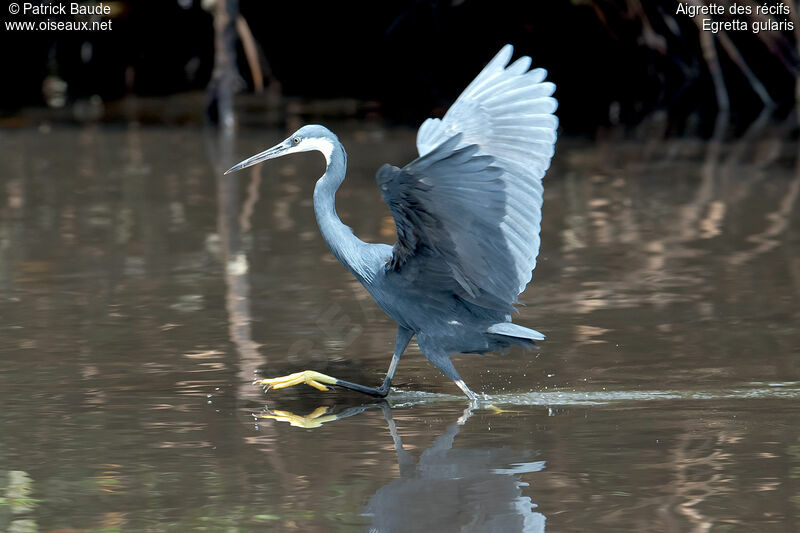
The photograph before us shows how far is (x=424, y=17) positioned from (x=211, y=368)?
15170 mm

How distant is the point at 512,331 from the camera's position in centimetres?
586

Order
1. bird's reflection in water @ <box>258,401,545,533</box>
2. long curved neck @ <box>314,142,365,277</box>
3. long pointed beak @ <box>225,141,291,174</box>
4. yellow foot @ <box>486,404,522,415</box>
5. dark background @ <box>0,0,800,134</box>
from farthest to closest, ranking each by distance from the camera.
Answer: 1. dark background @ <box>0,0,800,134</box>
2. long pointed beak @ <box>225,141,291,174</box>
3. long curved neck @ <box>314,142,365,277</box>
4. yellow foot @ <box>486,404,522,415</box>
5. bird's reflection in water @ <box>258,401,545,533</box>

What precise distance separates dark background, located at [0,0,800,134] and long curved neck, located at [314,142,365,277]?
9.88 meters

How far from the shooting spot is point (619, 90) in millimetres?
19078

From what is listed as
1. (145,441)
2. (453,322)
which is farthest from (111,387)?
(453,322)

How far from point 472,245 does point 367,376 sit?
1.11 metres

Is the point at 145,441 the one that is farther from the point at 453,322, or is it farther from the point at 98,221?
the point at 98,221

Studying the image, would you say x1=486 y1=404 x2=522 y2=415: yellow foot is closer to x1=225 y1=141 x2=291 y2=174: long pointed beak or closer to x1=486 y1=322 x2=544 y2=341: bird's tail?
x1=486 y1=322 x2=544 y2=341: bird's tail

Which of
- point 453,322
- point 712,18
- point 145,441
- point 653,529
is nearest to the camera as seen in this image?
point 653,529

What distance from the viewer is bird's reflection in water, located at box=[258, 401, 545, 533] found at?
446 cm

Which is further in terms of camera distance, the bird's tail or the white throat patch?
the white throat patch

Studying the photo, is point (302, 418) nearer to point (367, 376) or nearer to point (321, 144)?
point (367, 376)

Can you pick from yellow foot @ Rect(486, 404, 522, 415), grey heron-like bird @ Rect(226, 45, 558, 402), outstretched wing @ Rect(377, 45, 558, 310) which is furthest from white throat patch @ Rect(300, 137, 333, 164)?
yellow foot @ Rect(486, 404, 522, 415)

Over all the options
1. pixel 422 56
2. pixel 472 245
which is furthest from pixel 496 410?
pixel 422 56
